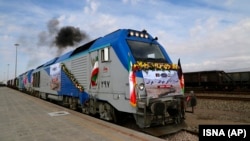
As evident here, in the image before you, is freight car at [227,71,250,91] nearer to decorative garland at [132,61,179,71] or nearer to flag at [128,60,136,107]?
decorative garland at [132,61,179,71]

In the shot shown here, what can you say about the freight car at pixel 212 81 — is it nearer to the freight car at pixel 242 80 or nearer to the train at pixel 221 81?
the train at pixel 221 81

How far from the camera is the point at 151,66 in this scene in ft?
21.8

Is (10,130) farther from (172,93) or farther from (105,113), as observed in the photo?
(172,93)

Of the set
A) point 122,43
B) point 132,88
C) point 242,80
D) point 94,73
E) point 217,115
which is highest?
point 122,43

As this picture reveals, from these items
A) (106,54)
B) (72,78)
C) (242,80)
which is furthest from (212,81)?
(106,54)

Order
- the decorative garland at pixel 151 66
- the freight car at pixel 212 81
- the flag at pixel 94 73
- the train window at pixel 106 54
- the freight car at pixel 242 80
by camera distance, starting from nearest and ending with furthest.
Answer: the decorative garland at pixel 151 66 < the train window at pixel 106 54 < the flag at pixel 94 73 < the freight car at pixel 242 80 < the freight car at pixel 212 81

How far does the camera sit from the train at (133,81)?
6.19m

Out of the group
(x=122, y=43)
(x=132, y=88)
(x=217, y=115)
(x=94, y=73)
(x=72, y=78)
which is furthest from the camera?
(x=72, y=78)

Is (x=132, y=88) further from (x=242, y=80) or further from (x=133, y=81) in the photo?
(x=242, y=80)

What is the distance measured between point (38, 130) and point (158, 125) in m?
3.41

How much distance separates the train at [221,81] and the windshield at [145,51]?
1759 cm

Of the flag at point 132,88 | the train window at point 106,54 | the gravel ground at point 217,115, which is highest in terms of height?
the train window at point 106,54

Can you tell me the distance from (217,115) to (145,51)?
5032 mm

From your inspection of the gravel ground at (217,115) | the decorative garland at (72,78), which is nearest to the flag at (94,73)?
the decorative garland at (72,78)
